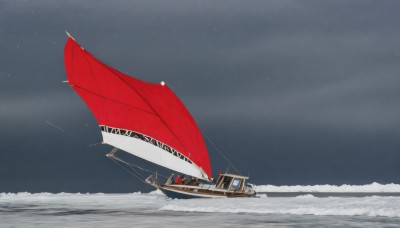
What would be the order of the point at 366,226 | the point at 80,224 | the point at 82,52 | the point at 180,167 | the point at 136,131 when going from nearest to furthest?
the point at 366,226
the point at 80,224
the point at 82,52
the point at 136,131
the point at 180,167

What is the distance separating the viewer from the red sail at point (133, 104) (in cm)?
4919

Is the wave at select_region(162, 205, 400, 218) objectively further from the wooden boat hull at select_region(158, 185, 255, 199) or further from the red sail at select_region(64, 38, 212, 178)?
the red sail at select_region(64, 38, 212, 178)

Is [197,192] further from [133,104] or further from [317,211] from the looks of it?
[317,211]

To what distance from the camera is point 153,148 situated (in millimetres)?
54250

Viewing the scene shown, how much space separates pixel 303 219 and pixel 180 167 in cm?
2591

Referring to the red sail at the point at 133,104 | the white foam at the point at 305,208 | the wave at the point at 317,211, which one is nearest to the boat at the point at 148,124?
the red sail at the point at 133,104

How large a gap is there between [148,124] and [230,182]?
10547 millimetres

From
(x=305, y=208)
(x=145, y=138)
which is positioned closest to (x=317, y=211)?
(x=305, y=208)

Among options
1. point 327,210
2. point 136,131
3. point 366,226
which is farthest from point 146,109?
point 366,226

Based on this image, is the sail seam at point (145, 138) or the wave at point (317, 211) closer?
the wave at point (317, 211)

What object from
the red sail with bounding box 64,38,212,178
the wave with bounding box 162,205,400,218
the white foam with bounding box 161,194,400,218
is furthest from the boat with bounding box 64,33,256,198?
the wave with bounding box 162,205,400,218

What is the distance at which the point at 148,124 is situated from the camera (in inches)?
2128

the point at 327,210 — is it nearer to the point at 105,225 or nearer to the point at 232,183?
the point at 105,225

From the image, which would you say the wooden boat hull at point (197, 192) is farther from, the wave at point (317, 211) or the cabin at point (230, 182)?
the wave at point (317, 211)
